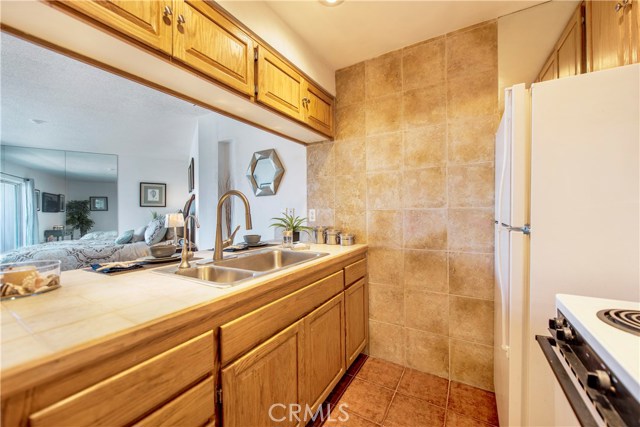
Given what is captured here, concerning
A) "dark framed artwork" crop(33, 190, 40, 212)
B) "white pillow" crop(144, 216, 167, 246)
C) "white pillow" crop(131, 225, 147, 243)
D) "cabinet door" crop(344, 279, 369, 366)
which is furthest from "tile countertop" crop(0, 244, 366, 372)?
"dark framed artwork" crop(33, 190, 40, 212)

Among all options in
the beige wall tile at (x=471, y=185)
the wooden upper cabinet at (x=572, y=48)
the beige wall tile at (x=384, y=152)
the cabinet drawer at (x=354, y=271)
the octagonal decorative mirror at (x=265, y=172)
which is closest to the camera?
the wooden upper cabinet at (x=572, y=48)

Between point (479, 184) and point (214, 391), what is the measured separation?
6.09ft

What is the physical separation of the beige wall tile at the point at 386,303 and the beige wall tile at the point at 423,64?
1.62m

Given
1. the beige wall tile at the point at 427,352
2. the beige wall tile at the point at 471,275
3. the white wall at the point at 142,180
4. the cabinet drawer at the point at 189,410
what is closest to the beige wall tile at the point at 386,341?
the beige wall tile at the point at 427,352

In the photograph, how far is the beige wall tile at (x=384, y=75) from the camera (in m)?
1.94

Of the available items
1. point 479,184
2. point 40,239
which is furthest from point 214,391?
point 40,239

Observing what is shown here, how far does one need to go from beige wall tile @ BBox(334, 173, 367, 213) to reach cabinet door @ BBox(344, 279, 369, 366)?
637mm

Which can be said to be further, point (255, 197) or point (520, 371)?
point (255, 197)

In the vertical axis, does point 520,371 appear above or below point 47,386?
below

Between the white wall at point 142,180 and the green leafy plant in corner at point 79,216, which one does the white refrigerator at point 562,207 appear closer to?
the white wall at point 142,180

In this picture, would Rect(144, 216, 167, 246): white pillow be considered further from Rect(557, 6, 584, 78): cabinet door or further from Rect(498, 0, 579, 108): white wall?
Rect(557, 6, 584, 78): cabinet door

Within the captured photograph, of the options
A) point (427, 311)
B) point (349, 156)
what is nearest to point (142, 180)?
point (349, 156)

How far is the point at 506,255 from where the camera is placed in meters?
1.15

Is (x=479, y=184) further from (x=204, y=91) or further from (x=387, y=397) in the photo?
(x=204, y=91)
